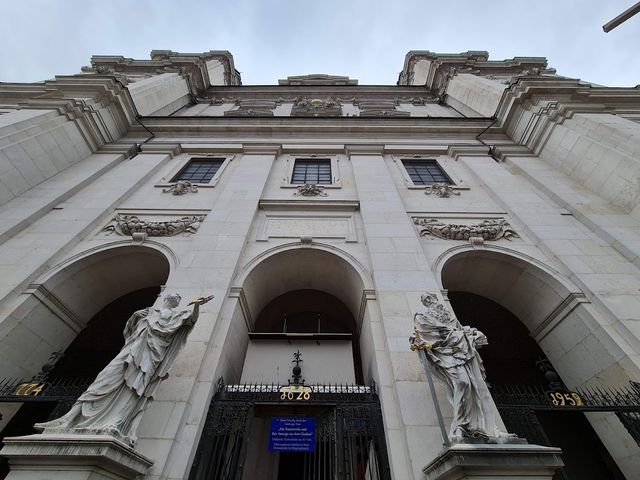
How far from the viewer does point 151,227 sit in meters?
9.48

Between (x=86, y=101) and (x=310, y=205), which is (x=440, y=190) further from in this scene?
(x=86, y=101)

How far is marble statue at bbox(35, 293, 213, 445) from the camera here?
4.56 m

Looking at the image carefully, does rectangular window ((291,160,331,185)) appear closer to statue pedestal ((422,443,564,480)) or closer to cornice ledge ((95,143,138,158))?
cornice ledge ((95,143,138,158))

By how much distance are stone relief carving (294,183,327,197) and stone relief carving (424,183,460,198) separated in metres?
3.71

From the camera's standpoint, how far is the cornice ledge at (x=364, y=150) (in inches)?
543

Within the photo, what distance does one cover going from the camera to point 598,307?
729 cm

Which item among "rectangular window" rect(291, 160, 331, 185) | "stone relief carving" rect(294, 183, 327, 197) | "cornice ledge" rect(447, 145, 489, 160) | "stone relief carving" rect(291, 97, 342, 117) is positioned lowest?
"stone relief carving" rect(294, 183, 327, 197)

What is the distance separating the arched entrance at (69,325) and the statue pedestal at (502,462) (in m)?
6.31

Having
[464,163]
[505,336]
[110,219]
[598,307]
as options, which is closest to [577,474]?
[505,336]

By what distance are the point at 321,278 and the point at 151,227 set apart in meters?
5.21

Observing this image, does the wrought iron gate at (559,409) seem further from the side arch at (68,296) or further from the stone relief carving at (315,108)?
the stone relief carving at (315,108)

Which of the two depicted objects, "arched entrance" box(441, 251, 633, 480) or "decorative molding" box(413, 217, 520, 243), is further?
"decorative molding" box(413, 217, 520, 243)

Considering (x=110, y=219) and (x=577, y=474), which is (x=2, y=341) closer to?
(x=110, y=219)

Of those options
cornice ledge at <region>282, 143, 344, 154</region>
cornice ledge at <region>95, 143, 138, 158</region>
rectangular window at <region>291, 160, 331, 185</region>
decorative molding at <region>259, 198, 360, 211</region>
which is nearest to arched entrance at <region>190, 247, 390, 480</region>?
decorative molding at <region>259, 198, 360, 211</region>
